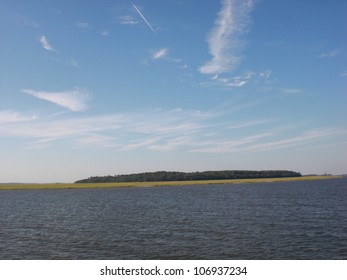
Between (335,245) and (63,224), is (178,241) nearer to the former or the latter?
(335,245)

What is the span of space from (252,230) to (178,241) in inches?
426

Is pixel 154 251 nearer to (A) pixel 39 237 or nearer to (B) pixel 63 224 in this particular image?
(A) pixel 39 237

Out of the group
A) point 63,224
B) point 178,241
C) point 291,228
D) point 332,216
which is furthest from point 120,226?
point 332,216

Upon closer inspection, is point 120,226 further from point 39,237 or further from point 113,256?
point 113,256

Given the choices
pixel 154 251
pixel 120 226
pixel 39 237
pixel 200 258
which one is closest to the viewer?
pixel 200 258

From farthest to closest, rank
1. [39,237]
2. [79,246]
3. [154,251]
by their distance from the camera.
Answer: [39,237], [79,246], [154,251]

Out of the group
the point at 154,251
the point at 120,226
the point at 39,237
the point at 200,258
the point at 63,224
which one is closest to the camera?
the point at 200,258

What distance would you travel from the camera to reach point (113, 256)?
30672mm
